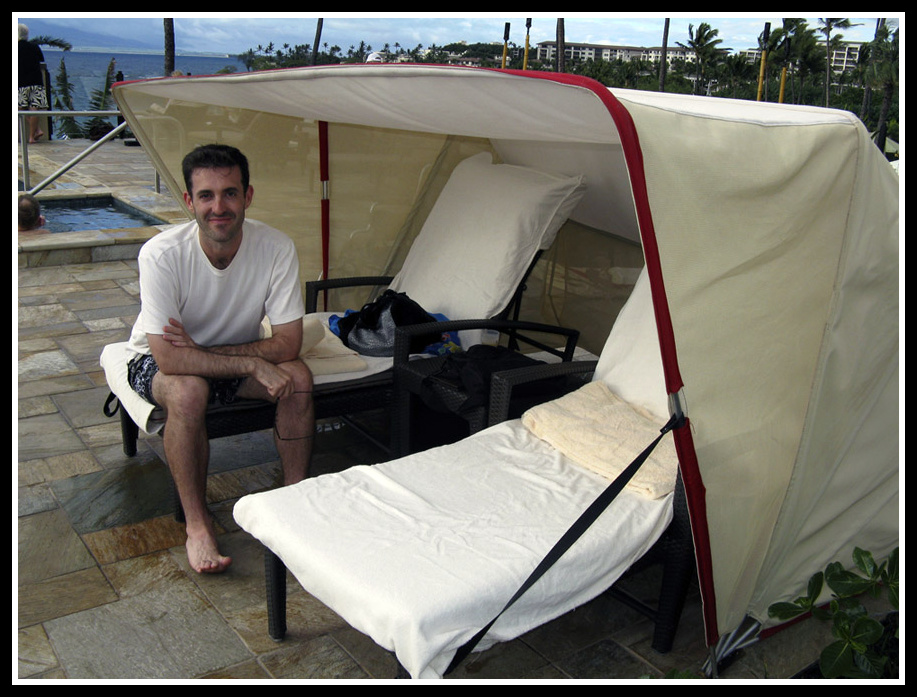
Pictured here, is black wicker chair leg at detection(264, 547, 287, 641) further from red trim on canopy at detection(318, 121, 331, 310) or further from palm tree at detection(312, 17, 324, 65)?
palm tree at detection(312, 17, 324, 65)

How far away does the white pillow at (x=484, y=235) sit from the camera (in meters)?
3.83

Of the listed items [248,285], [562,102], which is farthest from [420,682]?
[248,285]

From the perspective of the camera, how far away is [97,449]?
3523 mm

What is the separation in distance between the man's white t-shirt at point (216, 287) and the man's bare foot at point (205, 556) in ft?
2.34

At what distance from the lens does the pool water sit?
8109 mm

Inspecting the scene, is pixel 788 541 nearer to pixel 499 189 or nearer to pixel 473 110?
pixel 473 110

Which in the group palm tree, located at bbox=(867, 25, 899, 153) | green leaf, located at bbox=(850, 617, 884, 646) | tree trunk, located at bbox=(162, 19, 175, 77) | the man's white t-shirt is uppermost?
palm tree, located at bbox=(867, 25, 899, 153)

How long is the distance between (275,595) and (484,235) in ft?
7.11

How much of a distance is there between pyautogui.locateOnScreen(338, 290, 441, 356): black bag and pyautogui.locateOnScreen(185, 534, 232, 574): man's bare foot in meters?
1.12

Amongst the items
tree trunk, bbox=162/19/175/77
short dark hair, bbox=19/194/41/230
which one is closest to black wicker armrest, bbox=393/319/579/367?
short dark hair, bbox=19/194/41/230

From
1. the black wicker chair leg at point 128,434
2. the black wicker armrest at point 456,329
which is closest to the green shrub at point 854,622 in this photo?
the black wicker armrest at point 456,329

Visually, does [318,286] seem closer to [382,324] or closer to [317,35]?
[382,324]

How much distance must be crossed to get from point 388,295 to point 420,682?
2286 millimetres

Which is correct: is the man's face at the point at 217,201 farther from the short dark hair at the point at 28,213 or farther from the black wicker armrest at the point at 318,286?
the short dark hair at the point at 28,213
